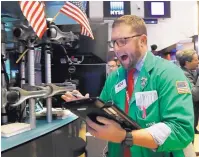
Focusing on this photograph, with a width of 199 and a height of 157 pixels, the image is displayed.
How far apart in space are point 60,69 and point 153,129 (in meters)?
1.94

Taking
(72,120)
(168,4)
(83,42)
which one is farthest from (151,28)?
(72,120)

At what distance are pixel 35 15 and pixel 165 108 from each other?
1.35 metres

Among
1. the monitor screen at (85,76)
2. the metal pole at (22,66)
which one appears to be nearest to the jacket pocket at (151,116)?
the metal pole at (22,66)

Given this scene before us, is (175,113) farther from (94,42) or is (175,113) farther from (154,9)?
(154,9)

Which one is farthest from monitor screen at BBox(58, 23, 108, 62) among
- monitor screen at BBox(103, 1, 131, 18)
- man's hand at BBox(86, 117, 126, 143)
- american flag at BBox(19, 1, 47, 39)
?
monitor screen at BBox(103, 1, 131, 18)

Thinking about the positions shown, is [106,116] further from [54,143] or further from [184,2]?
[184,2]

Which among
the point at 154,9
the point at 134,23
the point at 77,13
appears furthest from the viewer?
the point at 154,9

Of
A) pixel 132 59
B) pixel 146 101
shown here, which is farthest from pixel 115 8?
pixel 146 101

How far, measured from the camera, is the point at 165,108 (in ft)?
4.19

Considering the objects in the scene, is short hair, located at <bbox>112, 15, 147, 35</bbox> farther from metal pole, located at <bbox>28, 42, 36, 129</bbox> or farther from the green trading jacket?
metal pole, located at <bbox>28, 42, 36, 129</bbox>

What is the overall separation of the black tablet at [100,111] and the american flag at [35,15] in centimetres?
97

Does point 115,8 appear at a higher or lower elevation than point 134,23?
higher

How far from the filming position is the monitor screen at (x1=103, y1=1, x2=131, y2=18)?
293 inches

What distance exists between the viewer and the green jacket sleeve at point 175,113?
1.20 m
